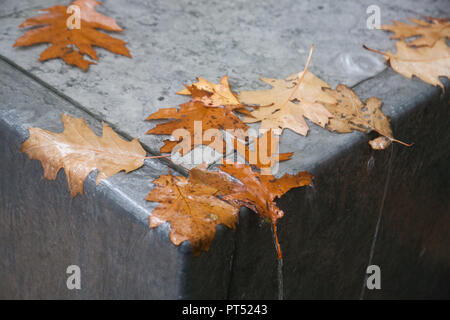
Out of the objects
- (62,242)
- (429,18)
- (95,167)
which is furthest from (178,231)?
(429,18)

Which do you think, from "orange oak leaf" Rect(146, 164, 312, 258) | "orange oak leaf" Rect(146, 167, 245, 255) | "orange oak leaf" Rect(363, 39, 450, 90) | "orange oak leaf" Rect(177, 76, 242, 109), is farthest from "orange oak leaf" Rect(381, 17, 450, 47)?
"orange oak leaf" Rect(146, 167, 245, 255)

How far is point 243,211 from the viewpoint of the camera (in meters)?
1.02

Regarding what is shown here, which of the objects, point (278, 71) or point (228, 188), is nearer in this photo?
point (228, 188)

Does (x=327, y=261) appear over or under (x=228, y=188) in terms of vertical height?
under

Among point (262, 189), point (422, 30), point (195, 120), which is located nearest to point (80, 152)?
point (195, 120)

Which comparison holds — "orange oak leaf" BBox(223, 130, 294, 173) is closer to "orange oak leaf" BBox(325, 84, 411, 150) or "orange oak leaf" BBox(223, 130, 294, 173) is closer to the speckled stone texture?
the speckled stone texture

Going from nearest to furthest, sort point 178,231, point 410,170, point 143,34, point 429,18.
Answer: point 178,231, point 410,170, point 143,34, point 429,18

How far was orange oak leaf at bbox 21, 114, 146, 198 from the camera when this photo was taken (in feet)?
3.50

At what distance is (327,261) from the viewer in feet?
4.48

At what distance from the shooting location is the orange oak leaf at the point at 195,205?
95 centimetres

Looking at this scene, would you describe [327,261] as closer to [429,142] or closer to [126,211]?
[429,142]
